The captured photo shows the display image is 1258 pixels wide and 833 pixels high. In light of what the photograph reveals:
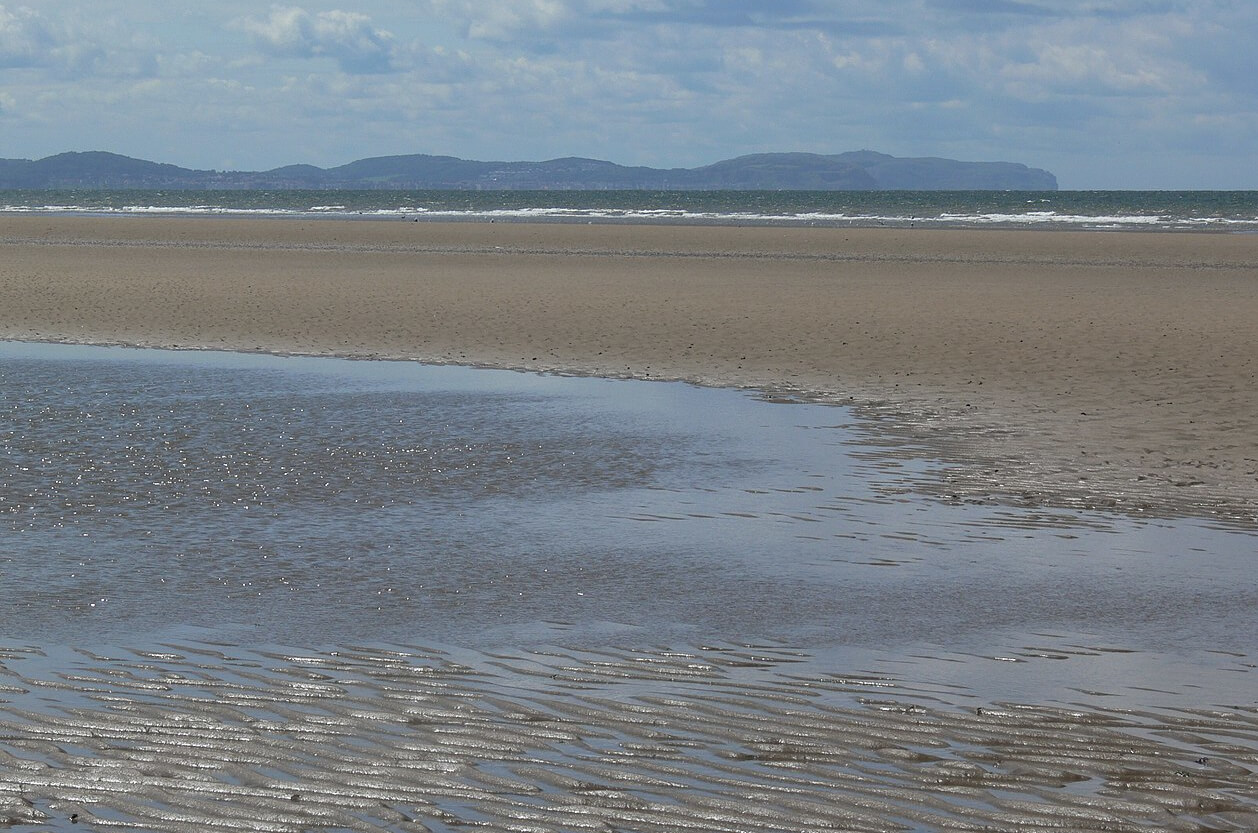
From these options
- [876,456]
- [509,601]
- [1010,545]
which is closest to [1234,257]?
[876,456]

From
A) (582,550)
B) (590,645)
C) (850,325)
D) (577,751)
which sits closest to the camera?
(577,751)

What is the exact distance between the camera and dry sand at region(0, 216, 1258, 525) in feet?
45.3

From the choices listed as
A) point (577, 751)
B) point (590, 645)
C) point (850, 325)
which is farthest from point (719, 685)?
point (850, 325)

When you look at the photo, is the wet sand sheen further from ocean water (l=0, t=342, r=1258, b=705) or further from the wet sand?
ocean water (l=0, t=342, r=1258, b=705)

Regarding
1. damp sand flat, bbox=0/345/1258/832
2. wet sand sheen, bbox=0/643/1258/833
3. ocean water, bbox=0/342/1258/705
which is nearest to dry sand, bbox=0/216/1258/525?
ocean water, bbox=0/342/1258/705

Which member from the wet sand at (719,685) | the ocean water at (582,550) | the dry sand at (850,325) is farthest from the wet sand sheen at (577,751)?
the dry sand at (850,325)

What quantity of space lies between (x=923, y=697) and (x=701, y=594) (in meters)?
2.21

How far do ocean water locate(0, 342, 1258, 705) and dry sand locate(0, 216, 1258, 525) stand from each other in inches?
63.5

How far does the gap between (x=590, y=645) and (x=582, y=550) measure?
2256 mm

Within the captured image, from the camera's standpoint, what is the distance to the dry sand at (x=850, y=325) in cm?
1380

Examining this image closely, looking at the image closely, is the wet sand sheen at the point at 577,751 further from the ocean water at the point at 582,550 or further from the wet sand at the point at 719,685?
the ocean water at the point at 582,550

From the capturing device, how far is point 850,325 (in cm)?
2406

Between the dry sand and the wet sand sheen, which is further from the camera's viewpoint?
the dry sand

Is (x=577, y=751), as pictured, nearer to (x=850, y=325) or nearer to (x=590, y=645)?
(x=590, y=645)
